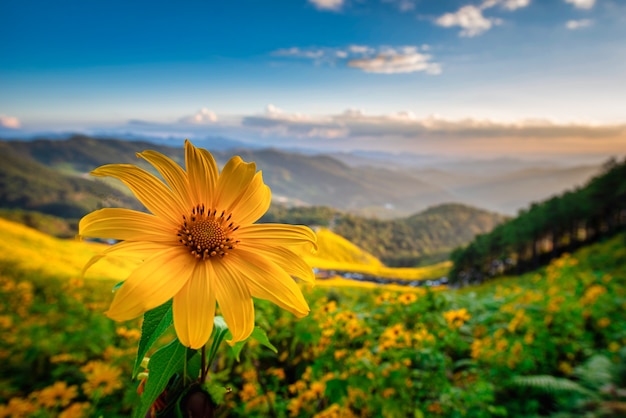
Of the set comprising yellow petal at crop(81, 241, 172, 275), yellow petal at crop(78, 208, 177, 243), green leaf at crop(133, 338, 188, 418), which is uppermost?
yellow petal at crop(78, 208, 177, 243)

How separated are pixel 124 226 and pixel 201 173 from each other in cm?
14

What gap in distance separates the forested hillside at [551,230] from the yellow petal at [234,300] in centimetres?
3646

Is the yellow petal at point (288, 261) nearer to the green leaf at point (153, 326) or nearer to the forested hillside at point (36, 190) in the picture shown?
the green leaf at point (153, 326)

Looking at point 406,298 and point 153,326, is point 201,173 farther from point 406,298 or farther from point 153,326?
point 406,298

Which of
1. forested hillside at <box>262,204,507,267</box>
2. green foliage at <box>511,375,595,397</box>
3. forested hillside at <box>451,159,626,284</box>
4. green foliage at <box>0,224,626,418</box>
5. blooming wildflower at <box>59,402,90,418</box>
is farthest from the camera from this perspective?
forested hillside at <box>262,204,507,267</box>

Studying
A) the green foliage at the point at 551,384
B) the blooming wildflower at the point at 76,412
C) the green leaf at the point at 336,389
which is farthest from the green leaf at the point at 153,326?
the green foliage at the point at 551,384

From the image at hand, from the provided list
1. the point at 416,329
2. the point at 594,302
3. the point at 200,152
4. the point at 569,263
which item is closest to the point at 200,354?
the point at 200,152

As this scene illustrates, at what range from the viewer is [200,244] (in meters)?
0.53

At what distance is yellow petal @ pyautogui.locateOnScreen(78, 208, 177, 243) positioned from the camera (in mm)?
467

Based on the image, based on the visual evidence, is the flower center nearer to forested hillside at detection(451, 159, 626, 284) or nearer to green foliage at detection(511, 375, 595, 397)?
green foliage at detection(511, 375, 595, 397)

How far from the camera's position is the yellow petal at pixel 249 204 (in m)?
0.59

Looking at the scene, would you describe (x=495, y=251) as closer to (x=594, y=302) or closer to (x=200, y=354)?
(x=594, y=302)

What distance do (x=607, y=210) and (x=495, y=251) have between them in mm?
11330

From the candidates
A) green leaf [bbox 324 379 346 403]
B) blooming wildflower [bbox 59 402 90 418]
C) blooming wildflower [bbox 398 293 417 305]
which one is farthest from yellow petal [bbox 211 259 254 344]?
blooming wildflower [bbox 398 293 417 305]
